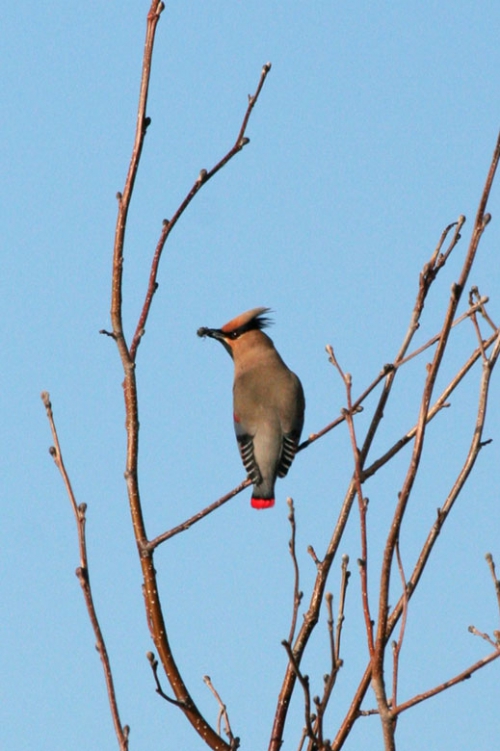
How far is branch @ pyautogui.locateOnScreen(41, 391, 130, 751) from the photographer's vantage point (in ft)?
8.29

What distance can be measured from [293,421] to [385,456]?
2.87 metres

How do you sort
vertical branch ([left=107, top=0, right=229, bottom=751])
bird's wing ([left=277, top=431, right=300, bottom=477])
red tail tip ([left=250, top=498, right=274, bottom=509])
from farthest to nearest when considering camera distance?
bird's wing ([left=277, top=431, right=300, bottom=477]), red tail tip ([left=250, top=498, right=274, bottom=509]), vertical branch ([left=107, top=0, right=229, bottom=751])

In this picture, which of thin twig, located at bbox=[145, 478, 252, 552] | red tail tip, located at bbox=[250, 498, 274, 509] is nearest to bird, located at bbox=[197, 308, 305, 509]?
red tail tip, located at bbox=[250, 498, 274, 509]

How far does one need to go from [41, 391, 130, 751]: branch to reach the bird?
2.87 meters

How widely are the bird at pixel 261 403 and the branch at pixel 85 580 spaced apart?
9.42ft

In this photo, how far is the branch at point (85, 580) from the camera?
2.53m

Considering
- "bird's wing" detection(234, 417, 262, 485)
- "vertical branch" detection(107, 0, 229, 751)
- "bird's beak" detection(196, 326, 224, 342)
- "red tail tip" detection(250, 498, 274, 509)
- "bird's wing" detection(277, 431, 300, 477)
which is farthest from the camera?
"bird's beak" detection(196, 326, 224, 342)

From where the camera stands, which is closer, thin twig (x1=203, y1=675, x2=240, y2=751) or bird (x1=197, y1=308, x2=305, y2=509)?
thin twig (x1=203, y1=675, x2=240, y2=751)

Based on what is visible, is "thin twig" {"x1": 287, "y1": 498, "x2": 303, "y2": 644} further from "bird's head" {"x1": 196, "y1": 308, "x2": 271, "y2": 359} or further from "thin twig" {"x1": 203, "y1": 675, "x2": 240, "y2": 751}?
"bird's head" {"x1": 196, "y1": 308, "x2": 271, "y2": 359}

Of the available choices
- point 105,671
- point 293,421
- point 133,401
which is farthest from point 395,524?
point 293,421

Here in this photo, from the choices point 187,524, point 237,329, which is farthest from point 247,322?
point 187,524

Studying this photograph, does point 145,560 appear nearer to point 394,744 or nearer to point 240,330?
point 394,744

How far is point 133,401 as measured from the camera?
3.12 metres

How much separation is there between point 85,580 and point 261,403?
3.67 metres
